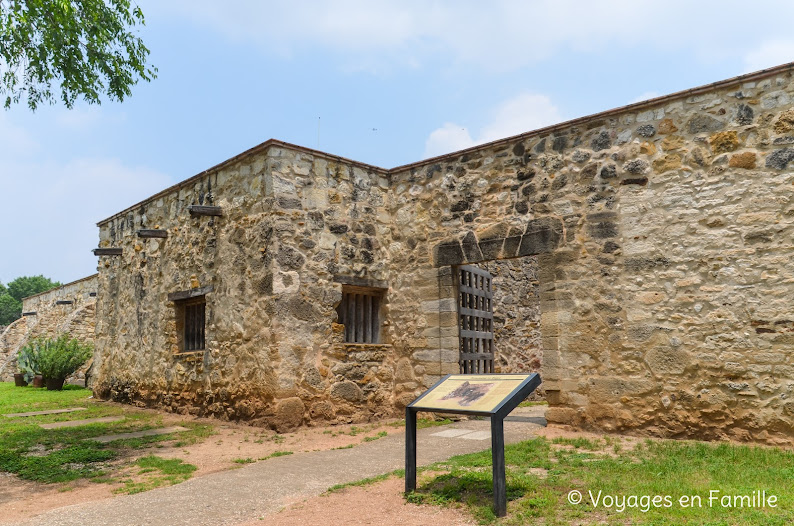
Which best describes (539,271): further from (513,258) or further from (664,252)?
(664,252)

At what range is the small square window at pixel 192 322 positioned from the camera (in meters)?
8.72

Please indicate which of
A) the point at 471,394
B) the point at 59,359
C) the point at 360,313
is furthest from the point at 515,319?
the point at 59,359

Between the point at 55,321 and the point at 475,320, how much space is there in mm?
17914

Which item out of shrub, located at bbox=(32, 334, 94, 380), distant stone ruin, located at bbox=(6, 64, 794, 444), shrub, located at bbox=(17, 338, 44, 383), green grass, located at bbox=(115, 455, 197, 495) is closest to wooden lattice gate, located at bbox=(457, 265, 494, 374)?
Answer: distant stone ruin, located at bbox=(6, 64, 794, 444)

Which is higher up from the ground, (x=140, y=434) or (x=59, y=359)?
(x=59, y=359)

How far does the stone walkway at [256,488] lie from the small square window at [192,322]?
3.65m

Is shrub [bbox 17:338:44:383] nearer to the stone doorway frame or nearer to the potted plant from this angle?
the potted plant

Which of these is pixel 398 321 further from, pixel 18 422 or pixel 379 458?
pixel 18 422

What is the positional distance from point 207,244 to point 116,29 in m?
3.01

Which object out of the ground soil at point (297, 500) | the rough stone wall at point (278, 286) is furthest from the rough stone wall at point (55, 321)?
the ground soil at point (297, 500)

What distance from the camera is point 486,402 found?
3688 mm

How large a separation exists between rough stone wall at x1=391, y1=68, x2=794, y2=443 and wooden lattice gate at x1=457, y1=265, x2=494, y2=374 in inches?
44.7

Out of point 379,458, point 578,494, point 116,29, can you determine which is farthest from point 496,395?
point 116,29

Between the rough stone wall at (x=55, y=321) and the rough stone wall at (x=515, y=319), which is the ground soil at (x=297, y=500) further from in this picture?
the rough stone wall at (x=55, y=321)
